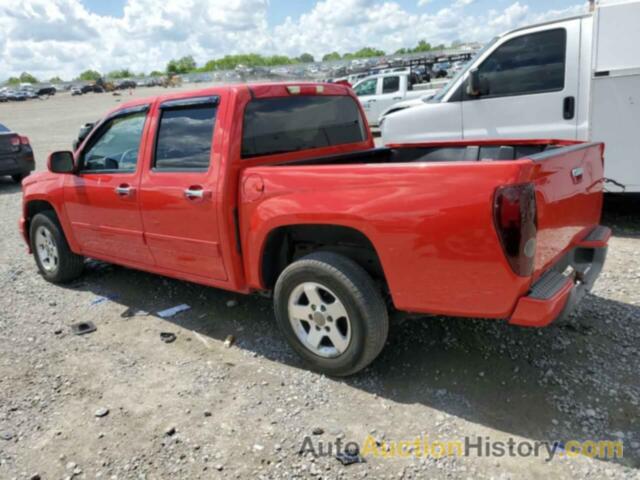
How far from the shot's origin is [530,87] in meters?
5.99

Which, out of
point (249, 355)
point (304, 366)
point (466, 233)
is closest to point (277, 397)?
point (304, 366)

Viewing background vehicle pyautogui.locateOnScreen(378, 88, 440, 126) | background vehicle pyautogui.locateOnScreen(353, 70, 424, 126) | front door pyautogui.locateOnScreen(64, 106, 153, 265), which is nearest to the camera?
front door pyautogui.locateOnScreen(64, 106, 153, 265)

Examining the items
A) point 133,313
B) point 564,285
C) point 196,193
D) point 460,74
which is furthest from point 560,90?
point 133,313

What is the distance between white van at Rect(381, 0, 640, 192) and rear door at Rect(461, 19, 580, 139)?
0.4 inches

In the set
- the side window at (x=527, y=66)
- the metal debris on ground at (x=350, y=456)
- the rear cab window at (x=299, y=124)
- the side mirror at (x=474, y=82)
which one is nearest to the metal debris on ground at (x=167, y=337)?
the rear cab window at (x=299, y=124)

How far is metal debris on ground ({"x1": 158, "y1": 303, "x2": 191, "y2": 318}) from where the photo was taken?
4520 millimetres

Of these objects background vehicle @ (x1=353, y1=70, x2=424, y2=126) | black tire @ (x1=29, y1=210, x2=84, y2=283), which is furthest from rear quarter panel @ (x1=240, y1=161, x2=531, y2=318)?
background vehicle @ (x1=353, y1=70, x2=424, y2=126)

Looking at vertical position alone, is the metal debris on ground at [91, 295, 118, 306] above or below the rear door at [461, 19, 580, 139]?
below

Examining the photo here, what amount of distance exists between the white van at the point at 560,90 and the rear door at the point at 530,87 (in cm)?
1

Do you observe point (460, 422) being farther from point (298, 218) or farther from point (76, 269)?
point (76, 269)

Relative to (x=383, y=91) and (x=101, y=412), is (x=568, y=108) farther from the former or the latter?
(x=383, y=91)

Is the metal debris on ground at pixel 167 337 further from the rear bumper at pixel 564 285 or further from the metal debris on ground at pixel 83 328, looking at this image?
the rear bumper at pixel 564 285

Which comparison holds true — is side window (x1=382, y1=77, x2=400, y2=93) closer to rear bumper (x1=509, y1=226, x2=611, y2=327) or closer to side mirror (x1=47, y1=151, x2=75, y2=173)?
side mirror (x1=47, y1=151, x2=75, y2=173)

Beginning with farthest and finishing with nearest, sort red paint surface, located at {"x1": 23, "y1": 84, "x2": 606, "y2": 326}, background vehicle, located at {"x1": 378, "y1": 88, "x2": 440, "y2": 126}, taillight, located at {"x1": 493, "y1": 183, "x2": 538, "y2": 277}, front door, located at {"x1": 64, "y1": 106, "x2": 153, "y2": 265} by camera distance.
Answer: background vehicle, located at {"x1": 378, "y1": 88, "x2": 440, "y2": 126}, front door, located at {"x1": 64, "y1": 106, "x2": 153, "y2": 265}, red paint surface, located at {"x1": 23, "y1": 84, "x2": 606, "y2": 326}, taillight, located at {"x1": 493, "y1": 183, "x2": 538, "y2": 277}
